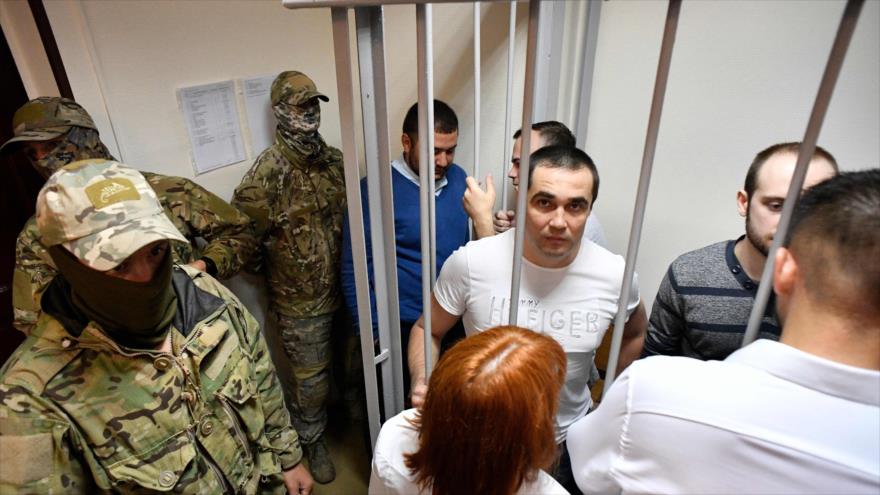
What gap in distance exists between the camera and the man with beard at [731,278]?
102cm

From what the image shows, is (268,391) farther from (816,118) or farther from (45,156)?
(816,118)

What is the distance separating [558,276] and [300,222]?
1.18m

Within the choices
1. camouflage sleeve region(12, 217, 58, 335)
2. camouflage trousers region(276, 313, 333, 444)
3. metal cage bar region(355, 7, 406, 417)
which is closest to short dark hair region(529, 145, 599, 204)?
metal cage bar region(355, 7, 406, 417)

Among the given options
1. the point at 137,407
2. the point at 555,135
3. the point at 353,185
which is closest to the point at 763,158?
the point at 555,135

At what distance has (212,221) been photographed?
1764 mm

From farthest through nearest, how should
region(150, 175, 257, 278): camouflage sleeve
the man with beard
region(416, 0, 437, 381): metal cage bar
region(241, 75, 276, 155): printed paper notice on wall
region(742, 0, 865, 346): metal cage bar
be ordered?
region(241, 75, 276, 155): printed paper notice on wall, region(150, 175, 257, 278): camouflage sleeve, the man with beard, region(416, 0, 437, 381): metal cage bar, region(742, 0, 865, 346): metal cage bar

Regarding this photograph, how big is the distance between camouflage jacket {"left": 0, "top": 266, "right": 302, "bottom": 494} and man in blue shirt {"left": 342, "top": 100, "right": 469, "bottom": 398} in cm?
65

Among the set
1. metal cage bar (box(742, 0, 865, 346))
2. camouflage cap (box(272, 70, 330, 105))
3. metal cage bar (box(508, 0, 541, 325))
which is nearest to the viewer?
metal cage bar (box(742, 0, 865, 346))

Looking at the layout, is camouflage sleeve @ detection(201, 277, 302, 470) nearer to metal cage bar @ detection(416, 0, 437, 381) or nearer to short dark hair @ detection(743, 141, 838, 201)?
metal cage bar @ detection(416, 0, 437, 381)

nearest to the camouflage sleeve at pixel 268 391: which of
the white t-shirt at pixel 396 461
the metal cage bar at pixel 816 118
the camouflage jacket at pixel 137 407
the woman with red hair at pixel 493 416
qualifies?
the camouflage jacket at pixel 137 407

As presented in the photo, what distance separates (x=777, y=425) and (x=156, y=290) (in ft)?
3.54

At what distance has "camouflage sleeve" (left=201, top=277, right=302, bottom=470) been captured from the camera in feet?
4.10

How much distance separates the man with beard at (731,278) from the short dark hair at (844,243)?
1.55ft

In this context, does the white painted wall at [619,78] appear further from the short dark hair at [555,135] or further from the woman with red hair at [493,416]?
the woman with red hair at [493,416]
